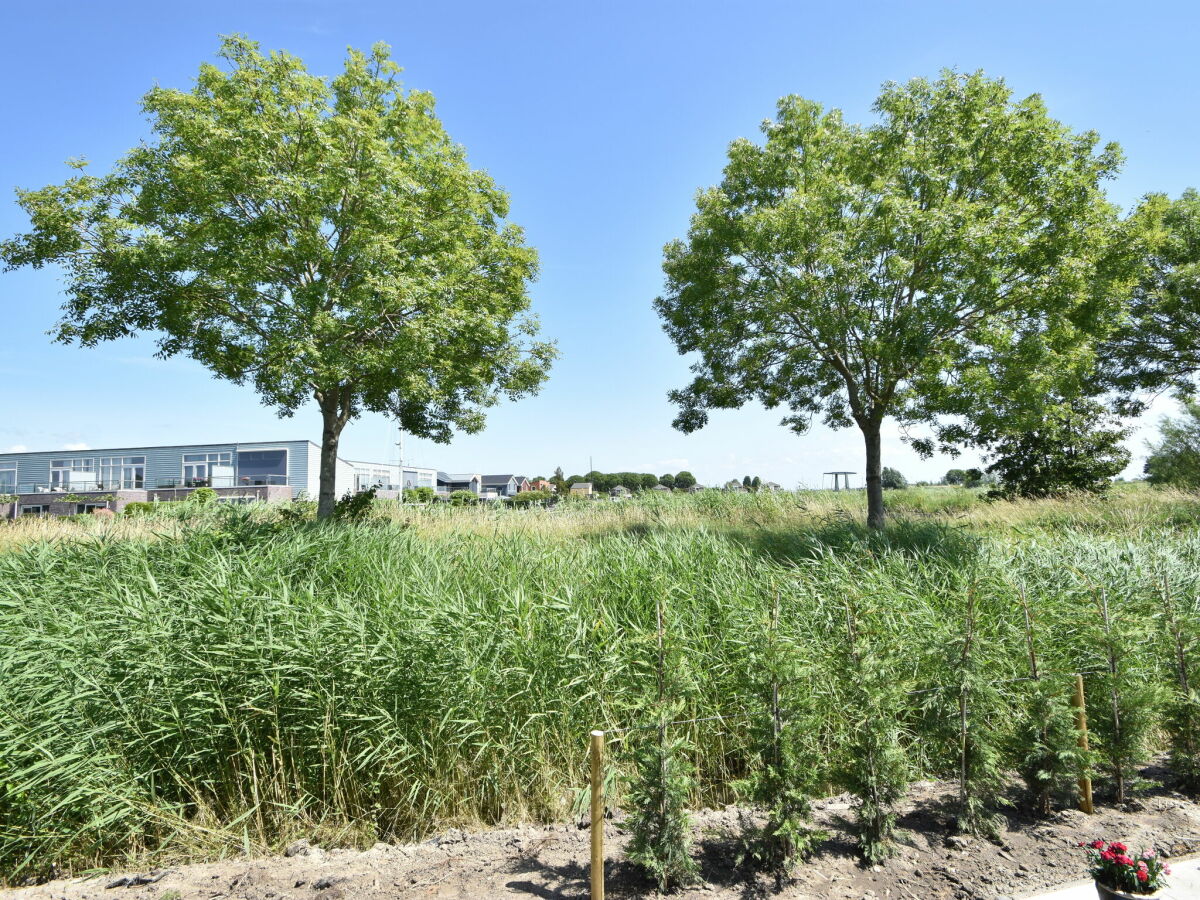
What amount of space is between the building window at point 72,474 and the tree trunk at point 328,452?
3524cm

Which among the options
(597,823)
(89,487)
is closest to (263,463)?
(89,487)

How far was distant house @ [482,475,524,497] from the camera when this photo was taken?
217 feet

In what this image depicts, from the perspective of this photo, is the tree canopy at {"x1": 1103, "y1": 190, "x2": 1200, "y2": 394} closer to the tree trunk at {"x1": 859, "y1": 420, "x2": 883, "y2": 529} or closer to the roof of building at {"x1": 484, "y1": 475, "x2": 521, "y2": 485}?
the tree trunk at {"x1": 859, "y1": 420, "x2": 883, "y2": 529}

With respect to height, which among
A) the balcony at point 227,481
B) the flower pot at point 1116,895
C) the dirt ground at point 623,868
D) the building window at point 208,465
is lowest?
the dirt ground at point 623,868

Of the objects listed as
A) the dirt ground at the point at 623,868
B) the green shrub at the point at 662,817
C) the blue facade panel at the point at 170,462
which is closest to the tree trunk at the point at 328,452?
the dirt ground at the point at 623,868

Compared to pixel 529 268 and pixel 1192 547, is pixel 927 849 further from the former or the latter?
pixel 529 268

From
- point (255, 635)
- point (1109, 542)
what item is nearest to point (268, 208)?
→ point (255, 635)

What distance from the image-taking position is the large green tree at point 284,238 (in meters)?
10.0

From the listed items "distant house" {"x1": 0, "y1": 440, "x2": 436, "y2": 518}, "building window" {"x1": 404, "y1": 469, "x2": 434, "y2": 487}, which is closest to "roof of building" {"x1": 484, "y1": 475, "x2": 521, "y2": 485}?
"building window" {"x1": 404, "y1": 469, "x2": 434, "y2": 487}

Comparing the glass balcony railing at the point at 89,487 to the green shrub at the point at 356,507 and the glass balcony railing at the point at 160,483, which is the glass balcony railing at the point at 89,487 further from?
the green shrub at the point at 356,507

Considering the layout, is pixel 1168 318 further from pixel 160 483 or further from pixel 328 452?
pixel 160 483

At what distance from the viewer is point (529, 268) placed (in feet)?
46.7

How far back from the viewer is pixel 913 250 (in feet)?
33.5

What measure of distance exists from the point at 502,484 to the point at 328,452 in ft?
177
